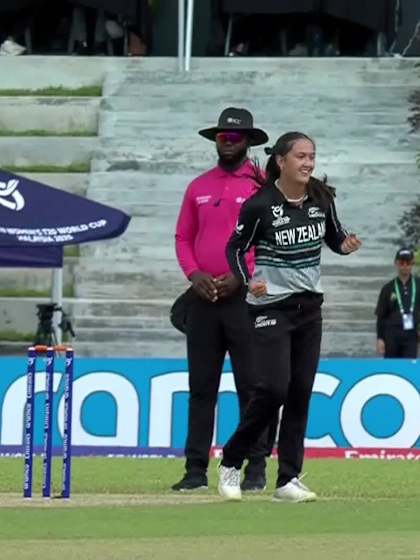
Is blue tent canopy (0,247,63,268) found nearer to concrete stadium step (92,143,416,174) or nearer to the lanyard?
the lanyard

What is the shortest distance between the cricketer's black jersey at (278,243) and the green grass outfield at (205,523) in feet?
3.86

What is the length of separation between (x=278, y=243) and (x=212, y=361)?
1.18 meters

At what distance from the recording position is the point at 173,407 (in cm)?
1597

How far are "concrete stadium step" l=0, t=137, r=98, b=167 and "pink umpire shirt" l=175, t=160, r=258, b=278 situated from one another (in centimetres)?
1478

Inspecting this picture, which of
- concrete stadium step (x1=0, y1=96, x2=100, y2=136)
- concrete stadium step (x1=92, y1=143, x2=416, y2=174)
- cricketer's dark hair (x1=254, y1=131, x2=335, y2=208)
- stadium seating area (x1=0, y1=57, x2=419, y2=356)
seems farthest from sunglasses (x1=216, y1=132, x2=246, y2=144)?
concrete stadium step (x1=0, y1=96, x2=100, y2=136)

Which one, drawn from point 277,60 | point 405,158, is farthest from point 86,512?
point 277,60

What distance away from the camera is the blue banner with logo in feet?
52.1

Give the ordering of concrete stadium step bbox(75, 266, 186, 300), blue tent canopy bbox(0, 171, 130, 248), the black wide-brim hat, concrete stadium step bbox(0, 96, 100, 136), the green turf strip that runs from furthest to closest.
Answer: concrete stadium step bbox(0, 96, 100, 136) → concrete stadium step bbox(75, 266, 186, 300) → blue tent canopy bbox(0, 171, 130, 248) → the green turf strip → the black wide-brim hat

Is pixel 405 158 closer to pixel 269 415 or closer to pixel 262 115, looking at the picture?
pixel 262 115

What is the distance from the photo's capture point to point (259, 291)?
10.0 metres

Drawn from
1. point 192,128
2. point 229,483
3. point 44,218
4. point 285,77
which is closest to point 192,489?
point 229,483

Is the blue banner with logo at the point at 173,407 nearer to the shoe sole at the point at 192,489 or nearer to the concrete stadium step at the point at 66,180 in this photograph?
the shoe sole at the point at 192,489

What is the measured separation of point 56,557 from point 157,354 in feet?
48.0

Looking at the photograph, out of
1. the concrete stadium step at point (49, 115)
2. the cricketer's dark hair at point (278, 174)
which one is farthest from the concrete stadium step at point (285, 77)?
the cricketer's dark hair at point (278, 174)
